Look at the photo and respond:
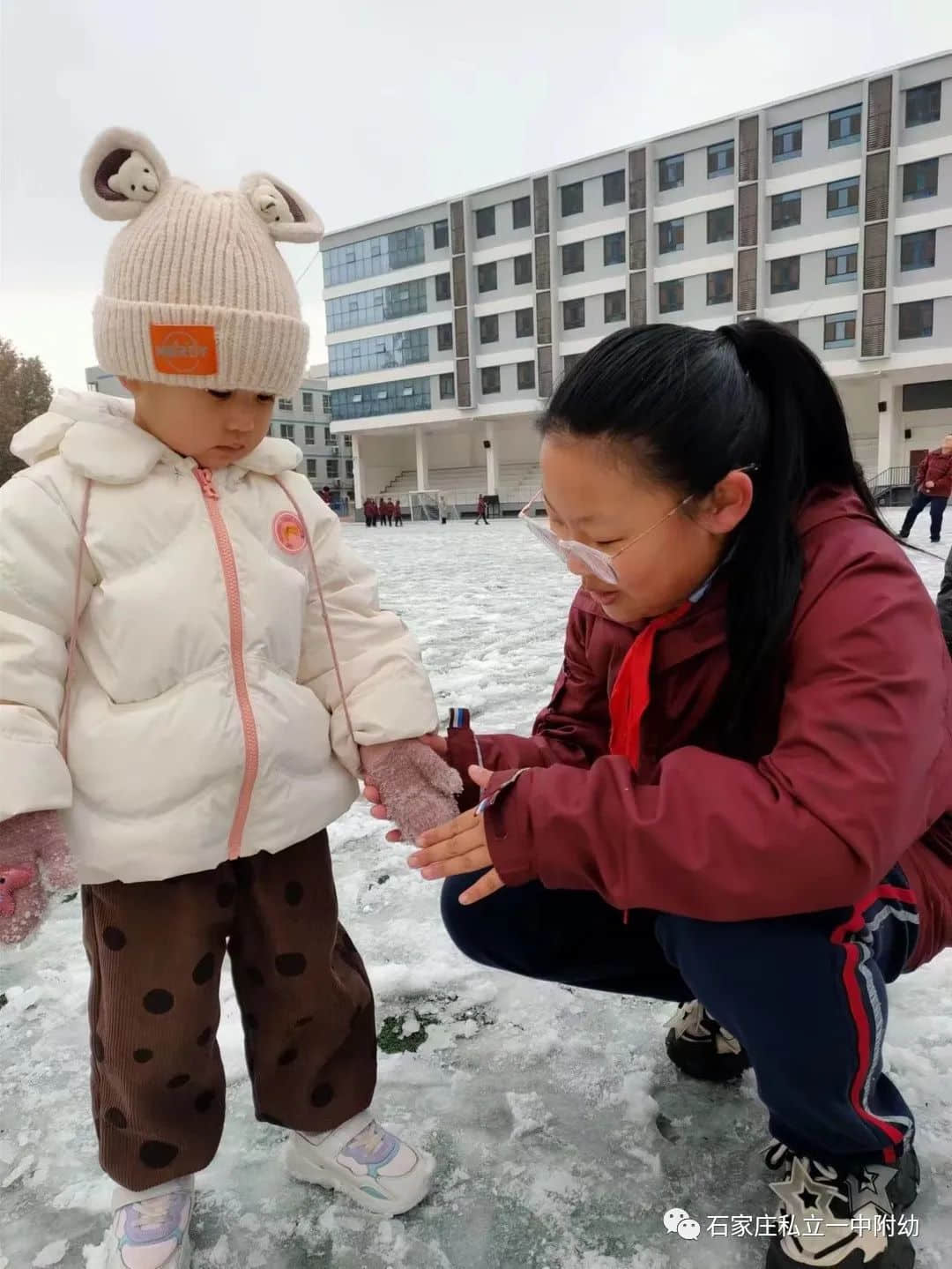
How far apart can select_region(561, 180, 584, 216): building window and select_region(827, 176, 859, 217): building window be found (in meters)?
8.81

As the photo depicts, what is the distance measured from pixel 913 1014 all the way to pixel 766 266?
31.9m

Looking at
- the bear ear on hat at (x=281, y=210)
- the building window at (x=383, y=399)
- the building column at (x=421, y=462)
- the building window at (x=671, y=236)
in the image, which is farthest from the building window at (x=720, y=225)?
the bear ear on hat at (x=281, y=210)

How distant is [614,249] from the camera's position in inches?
1256

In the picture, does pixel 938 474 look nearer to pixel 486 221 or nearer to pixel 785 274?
pixel 785 274

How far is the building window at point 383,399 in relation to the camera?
3647 centimetres

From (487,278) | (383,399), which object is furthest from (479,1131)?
(383,399)

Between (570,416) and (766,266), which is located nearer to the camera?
(570,416)

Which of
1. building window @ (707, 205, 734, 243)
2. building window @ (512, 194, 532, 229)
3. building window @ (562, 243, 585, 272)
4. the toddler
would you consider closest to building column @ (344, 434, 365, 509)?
building window @ (512, 194, 532, 229)

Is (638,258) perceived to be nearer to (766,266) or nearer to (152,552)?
(766,266)

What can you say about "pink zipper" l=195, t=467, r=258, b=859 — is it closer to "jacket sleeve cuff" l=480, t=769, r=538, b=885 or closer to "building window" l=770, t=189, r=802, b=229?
"jacket sleeve cuff" l=480, t=769, r=538, b=885

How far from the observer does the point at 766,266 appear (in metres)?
29.3

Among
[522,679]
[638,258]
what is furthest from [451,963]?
[638,258]

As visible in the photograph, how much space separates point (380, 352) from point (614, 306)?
Result: 1074 cm

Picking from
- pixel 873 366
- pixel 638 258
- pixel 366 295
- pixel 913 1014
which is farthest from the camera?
pixel 366 295
